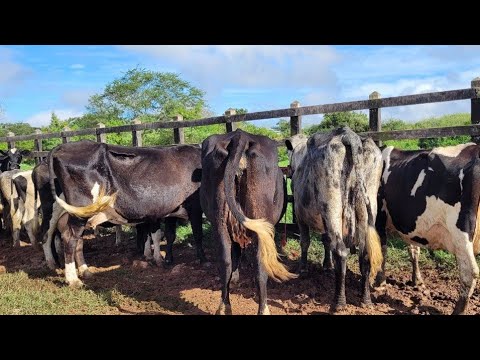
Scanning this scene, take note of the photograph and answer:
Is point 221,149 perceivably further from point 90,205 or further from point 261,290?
point 90,205

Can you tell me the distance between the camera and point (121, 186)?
693 centimetres

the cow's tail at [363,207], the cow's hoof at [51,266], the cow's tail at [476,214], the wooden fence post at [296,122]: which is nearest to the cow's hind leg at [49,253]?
the cow's hoof at [51,266]

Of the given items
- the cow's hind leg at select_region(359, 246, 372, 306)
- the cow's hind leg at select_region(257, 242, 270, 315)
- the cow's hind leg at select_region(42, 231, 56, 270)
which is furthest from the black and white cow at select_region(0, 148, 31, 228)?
the cow's hind leg at select_region(359, 246, 372, 306)

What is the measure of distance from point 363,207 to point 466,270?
118 cm

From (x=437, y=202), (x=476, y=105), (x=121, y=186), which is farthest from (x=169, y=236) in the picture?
(x=476, y=105)

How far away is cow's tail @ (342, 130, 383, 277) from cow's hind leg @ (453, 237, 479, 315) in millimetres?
792

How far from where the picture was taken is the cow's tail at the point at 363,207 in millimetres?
4961

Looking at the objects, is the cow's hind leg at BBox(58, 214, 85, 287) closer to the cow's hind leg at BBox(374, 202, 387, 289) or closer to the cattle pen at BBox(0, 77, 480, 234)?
the cattle pen at BBox(0, 77, 480, 234)

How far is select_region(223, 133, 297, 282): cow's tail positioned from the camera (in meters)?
4.37

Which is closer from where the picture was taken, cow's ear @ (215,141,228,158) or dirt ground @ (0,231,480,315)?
cow's ear @ (215,141,228,158)

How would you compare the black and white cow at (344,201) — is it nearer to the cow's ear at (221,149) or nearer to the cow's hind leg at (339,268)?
the cow's hind leg at (339,268)

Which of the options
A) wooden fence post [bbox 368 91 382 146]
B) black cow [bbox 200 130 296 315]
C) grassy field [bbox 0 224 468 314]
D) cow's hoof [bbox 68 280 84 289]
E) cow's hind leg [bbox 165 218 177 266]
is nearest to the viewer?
black cow [bbox 200 130 296 315]

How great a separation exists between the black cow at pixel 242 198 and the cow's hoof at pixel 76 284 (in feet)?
8.07

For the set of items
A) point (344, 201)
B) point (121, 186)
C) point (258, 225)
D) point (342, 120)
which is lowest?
point (258, 225)
